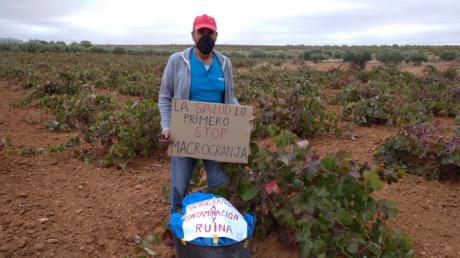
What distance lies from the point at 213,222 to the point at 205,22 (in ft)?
4.01

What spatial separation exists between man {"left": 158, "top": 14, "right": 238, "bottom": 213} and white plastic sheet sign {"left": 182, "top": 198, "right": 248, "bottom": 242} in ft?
1.66

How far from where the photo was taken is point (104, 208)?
3520 mm

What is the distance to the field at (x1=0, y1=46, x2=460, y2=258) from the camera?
246 centimetres

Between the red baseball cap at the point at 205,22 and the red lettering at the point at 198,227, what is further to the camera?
the red baseball cap at the point at 205,22

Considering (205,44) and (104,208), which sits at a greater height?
(205,44)

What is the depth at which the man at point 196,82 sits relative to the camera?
263cm

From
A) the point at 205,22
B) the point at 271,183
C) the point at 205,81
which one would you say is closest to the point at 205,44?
the point at 205,22

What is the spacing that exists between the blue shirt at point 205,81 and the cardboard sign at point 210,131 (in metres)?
0.12

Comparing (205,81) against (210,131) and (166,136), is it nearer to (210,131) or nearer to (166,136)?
(210,131)

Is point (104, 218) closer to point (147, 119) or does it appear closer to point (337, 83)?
point (147, 119)

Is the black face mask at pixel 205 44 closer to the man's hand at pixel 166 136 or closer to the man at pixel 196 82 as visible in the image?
the man at pixel 196 82

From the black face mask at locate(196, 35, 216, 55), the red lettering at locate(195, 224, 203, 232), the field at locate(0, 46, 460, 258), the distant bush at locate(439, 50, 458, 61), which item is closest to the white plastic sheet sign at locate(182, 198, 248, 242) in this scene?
the red lettering at locate(195, 224, 203, 232)

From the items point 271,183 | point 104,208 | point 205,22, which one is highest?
point 205,22

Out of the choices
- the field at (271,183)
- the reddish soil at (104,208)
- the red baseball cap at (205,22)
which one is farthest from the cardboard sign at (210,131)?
the reddish soil at (104,208)
